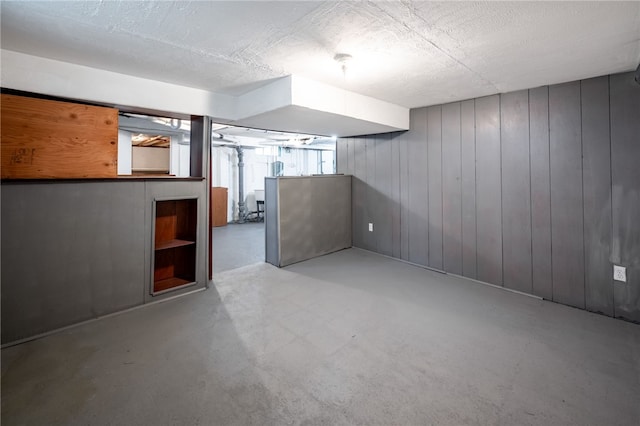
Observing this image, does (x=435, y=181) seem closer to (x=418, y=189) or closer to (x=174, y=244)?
(x=418, y=189)

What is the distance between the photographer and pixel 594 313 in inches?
103

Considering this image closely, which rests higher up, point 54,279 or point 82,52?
point 82,52

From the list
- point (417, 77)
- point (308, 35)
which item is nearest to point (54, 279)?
point (308, 35)

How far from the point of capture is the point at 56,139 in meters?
2.26

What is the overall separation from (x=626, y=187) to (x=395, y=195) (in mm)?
2304

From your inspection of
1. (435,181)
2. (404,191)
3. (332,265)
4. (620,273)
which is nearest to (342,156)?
(404,191)

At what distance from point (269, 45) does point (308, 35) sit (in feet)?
1.03

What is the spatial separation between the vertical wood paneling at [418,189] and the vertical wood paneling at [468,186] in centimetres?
47

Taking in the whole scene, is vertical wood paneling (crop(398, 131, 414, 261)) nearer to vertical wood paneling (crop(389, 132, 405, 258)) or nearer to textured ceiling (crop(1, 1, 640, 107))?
vertical wood paneling (crop(389, 132, 405, 258))

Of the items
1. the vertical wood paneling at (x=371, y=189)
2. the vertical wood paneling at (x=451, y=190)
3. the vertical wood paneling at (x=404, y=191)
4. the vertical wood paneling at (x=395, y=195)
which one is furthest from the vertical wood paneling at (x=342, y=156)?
the vertical wood paneling at (x=451, y=190)

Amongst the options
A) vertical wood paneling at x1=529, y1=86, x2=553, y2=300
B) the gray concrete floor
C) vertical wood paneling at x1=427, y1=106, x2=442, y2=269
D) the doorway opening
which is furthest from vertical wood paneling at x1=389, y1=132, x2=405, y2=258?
the doorway opening

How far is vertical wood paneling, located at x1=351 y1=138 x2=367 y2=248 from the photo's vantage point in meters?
4.68

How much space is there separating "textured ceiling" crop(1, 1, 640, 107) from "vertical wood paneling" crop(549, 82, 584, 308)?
0.24 meters

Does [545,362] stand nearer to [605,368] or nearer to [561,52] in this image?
[605,368]
